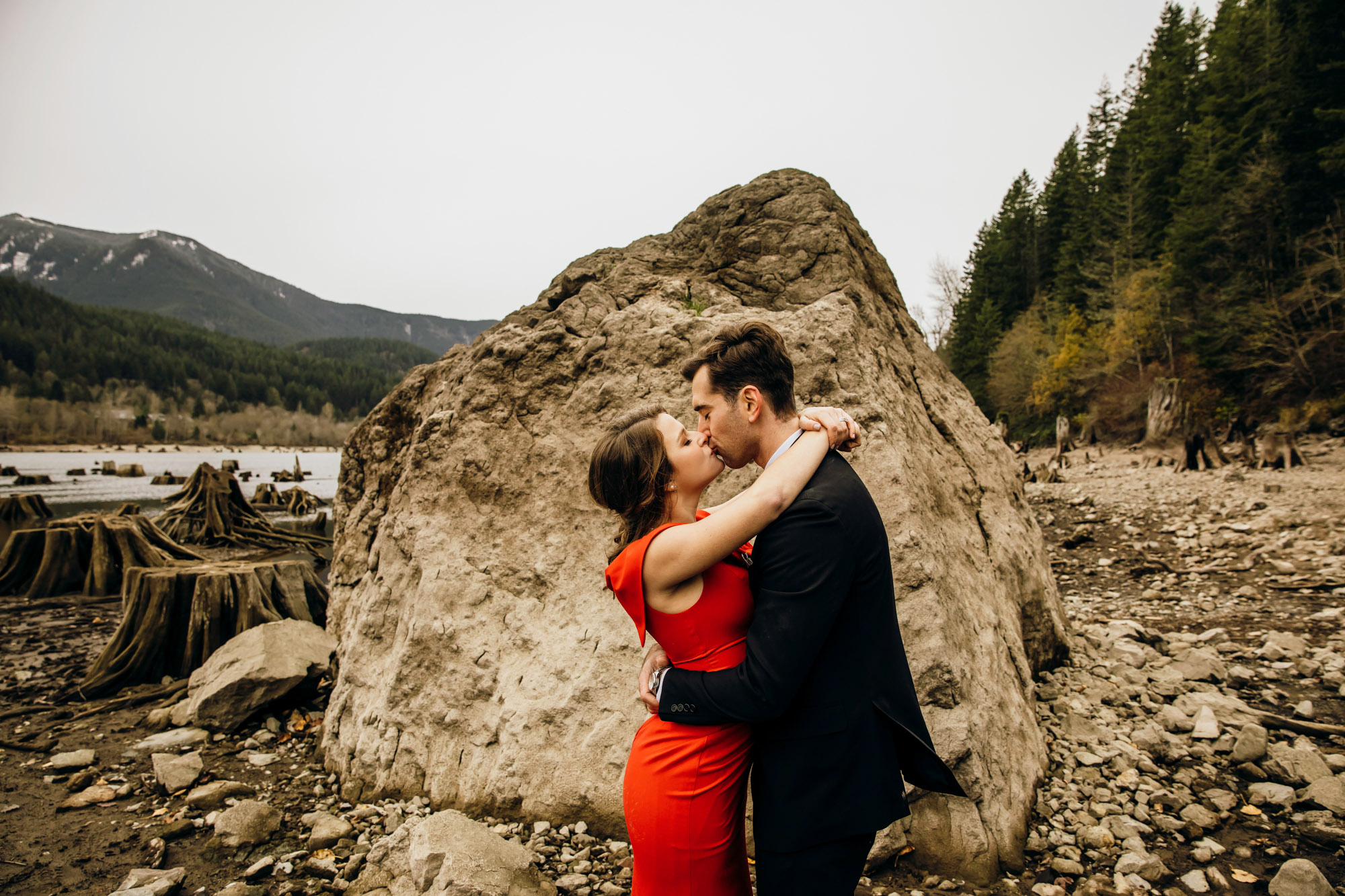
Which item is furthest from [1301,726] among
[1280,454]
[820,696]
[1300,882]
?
[1280,454]

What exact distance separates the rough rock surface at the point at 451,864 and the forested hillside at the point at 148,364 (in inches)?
3589

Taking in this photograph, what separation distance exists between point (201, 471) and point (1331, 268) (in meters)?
35.0

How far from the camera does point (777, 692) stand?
1.59 meters

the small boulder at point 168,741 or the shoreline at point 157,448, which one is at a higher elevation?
the small boulder at point 168,741

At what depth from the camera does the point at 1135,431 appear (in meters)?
27.9

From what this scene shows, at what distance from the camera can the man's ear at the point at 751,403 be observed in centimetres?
203

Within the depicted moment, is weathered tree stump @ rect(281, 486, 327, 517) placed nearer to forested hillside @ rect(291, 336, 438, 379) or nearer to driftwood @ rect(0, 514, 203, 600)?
driftwood @ rect(0, 514, 203, 600)

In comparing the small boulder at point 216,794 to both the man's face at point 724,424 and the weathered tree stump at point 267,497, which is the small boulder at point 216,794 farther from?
the weathered tree stump at point 267,497

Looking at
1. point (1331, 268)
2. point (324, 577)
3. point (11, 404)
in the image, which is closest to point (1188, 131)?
point (1331, 268)

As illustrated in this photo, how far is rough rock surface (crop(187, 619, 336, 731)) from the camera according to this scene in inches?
193

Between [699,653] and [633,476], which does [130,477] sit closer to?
[633,476]

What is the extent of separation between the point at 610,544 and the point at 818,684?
2.38m

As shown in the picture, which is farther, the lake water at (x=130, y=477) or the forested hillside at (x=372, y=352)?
the forested hillside at (x=372, y=352)

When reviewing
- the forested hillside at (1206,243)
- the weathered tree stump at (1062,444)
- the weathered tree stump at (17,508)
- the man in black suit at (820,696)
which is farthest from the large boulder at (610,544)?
the weathered tree stump at (1062,444)
